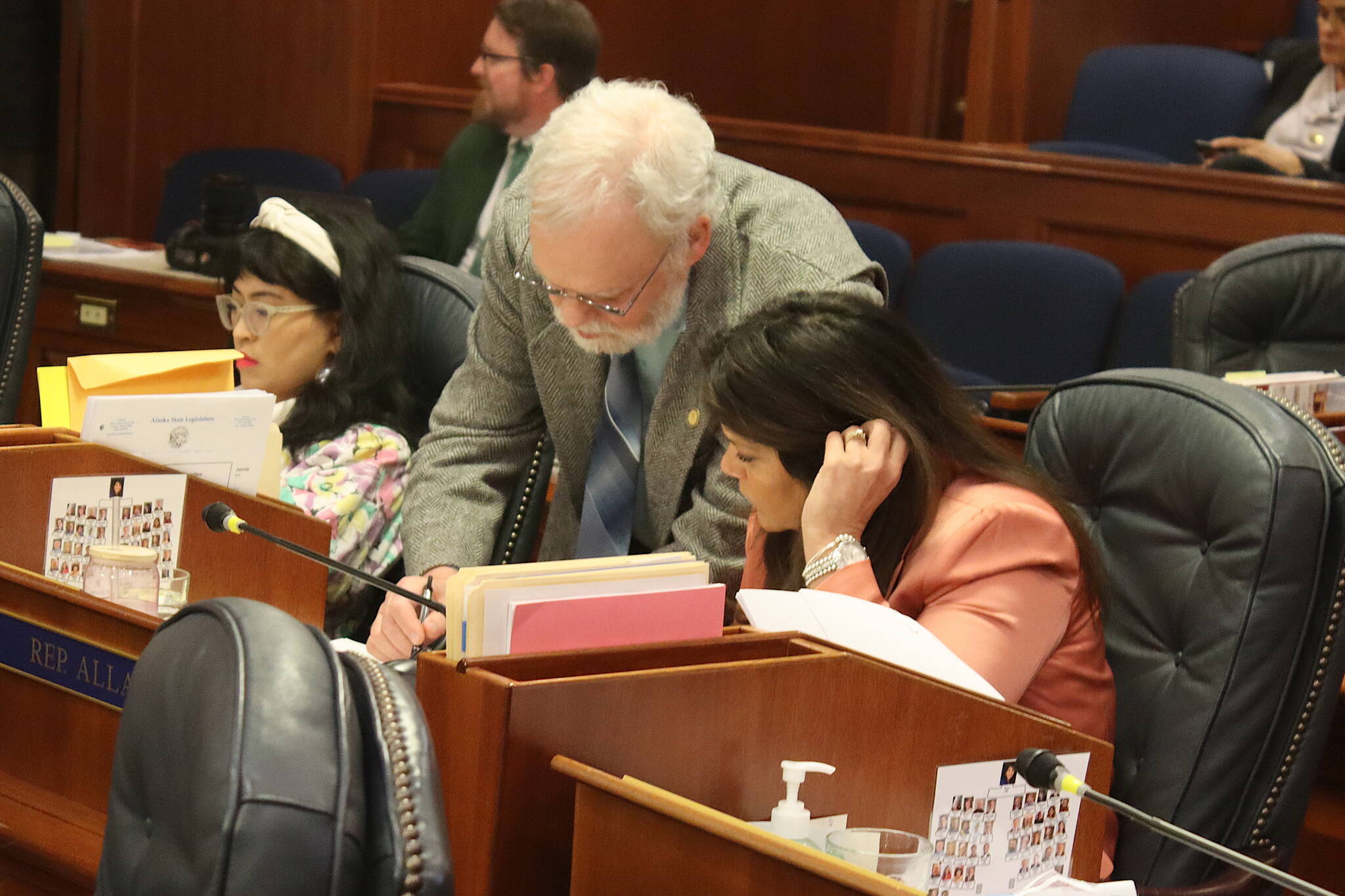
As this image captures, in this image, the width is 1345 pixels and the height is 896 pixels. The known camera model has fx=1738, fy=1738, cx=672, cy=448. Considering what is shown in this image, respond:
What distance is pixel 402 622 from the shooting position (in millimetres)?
1837

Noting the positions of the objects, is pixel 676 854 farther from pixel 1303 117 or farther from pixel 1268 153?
pixel 1303 117

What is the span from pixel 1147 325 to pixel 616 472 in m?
2.21

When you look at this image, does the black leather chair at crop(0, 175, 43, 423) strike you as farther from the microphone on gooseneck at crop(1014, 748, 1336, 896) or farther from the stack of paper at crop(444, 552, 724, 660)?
the microphone on gooseneck at crop(1014, 748, 1336, 896)

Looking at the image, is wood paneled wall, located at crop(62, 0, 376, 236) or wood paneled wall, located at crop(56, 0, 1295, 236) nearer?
wood paneled wall, located at crop(56, 0, 1295, 236)

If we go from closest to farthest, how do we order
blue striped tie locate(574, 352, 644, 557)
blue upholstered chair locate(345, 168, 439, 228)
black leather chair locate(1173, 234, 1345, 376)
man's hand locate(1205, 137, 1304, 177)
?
blue striped tie locate(574, 352, 644, 557) → black leather chair locate(1173, 234, 1345, 376) → man's hand locate(1205, 137, 1304, 177) → blue upholstered chair locate(345, 168, 439, 228)

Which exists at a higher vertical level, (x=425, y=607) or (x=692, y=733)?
(x=692, y=733)

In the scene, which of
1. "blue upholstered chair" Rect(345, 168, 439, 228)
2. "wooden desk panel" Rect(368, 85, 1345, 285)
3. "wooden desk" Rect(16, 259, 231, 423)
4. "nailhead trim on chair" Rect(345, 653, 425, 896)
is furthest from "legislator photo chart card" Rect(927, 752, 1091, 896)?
"blue upholstered chair" Rect(345, 168, 439, 228)

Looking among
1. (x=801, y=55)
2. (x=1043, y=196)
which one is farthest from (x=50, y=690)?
(x=801, y=55)

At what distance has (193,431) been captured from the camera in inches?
74.9

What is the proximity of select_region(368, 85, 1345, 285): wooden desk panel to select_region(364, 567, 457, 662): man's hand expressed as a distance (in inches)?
113

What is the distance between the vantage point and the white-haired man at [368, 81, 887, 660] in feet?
6.63

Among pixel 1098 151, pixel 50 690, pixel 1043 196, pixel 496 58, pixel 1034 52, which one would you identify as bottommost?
pixel 50 690

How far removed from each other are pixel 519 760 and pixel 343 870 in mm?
258

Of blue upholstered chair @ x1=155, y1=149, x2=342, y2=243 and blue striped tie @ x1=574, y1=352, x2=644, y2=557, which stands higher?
blue upholstered chair @ x1=155, y1=149, x2=342, y2=243
